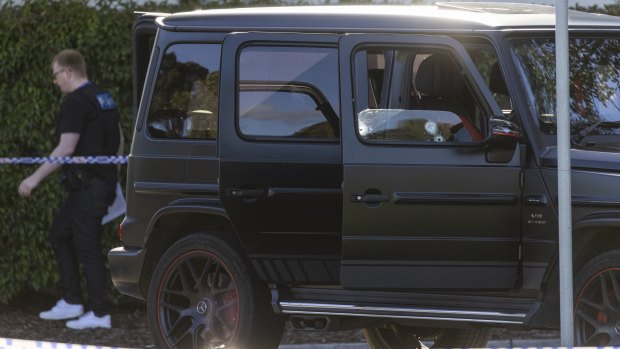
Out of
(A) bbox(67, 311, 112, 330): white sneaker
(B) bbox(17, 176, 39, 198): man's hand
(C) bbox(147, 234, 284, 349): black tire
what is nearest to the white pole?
(C) bbox(147, 234, 284, 349): black tire

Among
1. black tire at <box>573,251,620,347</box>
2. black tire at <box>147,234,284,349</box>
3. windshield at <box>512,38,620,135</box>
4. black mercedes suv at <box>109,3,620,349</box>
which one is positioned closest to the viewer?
black tire at <box>573,251,620,347</box>

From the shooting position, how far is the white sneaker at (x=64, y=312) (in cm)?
1116

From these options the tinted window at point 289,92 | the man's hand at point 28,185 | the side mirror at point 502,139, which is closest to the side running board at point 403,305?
the side mirror at point 502,139

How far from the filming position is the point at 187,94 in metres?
8.05

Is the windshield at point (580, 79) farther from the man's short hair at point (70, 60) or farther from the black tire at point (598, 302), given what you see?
the man's short hair at point (70, 60)

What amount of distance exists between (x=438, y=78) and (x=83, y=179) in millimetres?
4222

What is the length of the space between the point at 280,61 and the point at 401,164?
0.89 meters

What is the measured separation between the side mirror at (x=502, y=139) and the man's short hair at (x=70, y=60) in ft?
14.7

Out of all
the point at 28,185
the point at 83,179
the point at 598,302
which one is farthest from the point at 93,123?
the point at 598,302

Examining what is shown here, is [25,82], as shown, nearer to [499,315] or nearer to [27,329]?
[27,329]

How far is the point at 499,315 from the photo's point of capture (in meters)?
7.12

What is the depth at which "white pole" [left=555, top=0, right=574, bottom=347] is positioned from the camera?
6.19 m

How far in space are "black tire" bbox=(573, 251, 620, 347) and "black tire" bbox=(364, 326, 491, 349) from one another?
1743 millimetres

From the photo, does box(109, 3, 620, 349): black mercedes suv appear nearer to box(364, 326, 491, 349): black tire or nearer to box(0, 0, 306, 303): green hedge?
box(364, 326, 491, 349): black tire
